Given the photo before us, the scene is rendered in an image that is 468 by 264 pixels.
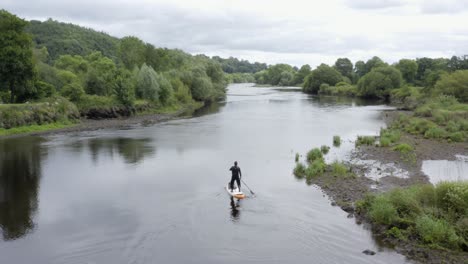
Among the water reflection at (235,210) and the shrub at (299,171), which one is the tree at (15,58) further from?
the water reflection at (235,210)

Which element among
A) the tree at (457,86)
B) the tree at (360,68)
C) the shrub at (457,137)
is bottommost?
the shrub at (457,137)

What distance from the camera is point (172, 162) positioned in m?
38.5

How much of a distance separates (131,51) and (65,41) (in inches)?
2260

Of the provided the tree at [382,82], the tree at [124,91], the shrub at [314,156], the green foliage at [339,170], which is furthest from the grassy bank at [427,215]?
the tree at [382,82]

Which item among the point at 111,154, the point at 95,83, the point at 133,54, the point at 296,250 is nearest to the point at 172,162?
the point at 111,154

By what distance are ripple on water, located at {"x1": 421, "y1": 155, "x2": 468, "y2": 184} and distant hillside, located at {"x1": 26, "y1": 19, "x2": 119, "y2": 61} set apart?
125m

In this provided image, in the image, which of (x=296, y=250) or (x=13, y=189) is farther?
(x=13, y=189)

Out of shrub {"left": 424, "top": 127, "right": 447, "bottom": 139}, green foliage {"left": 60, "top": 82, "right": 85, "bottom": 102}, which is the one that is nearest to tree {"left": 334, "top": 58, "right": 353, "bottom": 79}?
green foliage {"left": 60, "top": 82, "right": 85, "bottom": 102}

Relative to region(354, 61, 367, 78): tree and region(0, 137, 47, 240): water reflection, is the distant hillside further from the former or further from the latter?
region(354, 61, 367, 78): tree

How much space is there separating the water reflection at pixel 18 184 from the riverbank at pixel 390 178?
730 inches

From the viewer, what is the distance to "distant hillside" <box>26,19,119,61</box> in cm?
15200

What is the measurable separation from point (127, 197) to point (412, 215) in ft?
57.5

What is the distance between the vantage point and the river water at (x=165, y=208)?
19297mm

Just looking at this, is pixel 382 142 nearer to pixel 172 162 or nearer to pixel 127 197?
pixel 172 162
